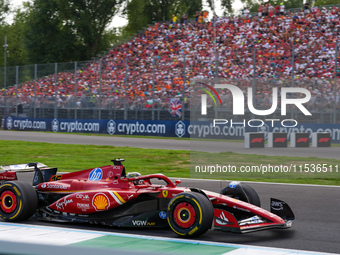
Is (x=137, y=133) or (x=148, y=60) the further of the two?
(x=148, y=60)

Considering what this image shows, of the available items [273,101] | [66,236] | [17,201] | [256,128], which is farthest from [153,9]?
[66,236]

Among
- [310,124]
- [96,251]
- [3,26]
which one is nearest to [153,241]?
[96,251]

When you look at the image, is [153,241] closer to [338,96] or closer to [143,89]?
[338,96]

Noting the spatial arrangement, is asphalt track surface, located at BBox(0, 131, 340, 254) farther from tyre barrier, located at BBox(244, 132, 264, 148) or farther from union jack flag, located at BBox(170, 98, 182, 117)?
union jack flag, located at BBox(170, 98, 182, 117)

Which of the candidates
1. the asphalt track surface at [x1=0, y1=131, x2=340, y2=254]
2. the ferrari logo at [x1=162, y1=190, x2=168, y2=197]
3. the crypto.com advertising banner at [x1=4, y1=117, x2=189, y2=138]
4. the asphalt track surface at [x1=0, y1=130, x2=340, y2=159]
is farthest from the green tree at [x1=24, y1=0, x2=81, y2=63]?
the ferrari logo at [x1=162, y1=190, x2=168, y2=197]

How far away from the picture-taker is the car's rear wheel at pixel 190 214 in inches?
211

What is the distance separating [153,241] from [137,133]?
58.3ft

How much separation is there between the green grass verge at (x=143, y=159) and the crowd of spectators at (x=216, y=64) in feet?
11.6

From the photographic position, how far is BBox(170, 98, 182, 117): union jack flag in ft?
72.0

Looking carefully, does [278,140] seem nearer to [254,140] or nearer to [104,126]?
[254,140]

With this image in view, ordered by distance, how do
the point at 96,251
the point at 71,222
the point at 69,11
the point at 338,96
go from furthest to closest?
1. the point at 69,11
2. the point at 338,96
3. the point at 71,222
4. the point at 96,251

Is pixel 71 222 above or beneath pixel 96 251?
beneath

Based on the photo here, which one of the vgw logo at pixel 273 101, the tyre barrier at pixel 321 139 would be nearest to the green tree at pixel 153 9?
the vgw logo at pixel 273 101

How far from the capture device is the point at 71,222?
6.45 meters
